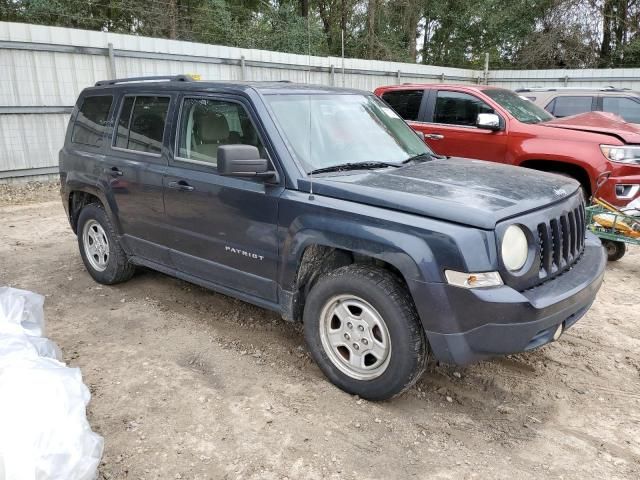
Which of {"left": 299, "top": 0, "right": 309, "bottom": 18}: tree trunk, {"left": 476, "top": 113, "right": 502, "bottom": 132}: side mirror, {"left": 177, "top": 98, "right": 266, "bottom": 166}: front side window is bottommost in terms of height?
{"left": 476, "top": 113, "right": 502, "bottom": 132}: side mirror

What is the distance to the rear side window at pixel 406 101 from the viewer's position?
8062 mm

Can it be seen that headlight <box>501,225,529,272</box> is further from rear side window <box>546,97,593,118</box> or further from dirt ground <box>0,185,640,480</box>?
rear side window <box>546,97,593,118</box>

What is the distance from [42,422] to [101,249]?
9.88ft

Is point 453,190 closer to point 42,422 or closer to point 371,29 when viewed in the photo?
point 42,422

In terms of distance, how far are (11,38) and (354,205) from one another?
8738 millimetres

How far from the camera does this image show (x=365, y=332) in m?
3.13

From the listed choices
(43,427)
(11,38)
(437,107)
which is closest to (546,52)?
(437,107)

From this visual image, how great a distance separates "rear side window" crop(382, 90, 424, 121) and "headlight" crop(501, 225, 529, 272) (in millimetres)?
5495

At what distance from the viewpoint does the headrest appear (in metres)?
3.84

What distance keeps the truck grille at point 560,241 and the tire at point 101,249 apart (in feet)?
11.9

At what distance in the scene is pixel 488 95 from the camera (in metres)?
7.43

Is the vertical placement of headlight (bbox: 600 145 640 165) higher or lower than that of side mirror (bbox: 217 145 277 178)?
lower

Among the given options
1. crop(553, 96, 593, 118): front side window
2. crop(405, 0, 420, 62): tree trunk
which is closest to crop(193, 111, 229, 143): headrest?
crop(553, 96, 593, 118): front side window

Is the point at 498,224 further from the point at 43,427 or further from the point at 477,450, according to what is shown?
the point at 43,427
